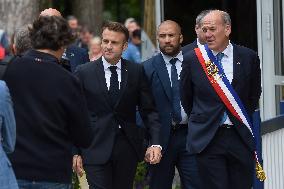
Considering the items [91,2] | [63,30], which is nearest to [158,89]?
[63,30]

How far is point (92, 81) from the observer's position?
28.9 ft

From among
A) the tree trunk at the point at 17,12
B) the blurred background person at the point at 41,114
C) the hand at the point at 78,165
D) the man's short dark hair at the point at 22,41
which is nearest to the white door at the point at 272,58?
the tree trunk at the point at 17,12

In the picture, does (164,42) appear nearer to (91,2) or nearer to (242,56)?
(242,56)

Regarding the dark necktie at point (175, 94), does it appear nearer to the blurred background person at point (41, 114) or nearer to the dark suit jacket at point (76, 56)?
the dark suit jacket at point (76, 56)

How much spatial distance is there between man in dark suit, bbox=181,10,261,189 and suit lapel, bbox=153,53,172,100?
48cm

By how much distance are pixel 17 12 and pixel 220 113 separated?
18.2ft

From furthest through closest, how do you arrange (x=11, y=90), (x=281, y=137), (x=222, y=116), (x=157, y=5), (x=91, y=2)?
1. (x=91, y=2)
2. (x=157, y=5)
3. (x=281, y=137)
4. (x=222, y=116)
5. (x=11, y=90)

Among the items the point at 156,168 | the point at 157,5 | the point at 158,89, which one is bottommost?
the point at 156,168

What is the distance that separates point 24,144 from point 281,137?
12.9 feet

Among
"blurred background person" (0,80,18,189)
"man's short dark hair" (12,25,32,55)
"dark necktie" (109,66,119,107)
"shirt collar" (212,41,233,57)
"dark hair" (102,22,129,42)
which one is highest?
"dark hair" (102,22,129,42)

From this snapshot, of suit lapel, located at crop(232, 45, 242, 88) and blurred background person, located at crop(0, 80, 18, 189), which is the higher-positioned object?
suit lapel, located at crop(232, 45, 242, 88)

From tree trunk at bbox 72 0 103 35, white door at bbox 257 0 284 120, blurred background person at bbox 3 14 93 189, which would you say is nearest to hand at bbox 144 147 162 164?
blurred background person at bbox 3 14 93 189

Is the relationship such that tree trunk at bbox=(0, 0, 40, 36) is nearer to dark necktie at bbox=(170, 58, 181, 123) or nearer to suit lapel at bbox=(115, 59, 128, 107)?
dark necktie at bbox=(170, 58, 181, 123)

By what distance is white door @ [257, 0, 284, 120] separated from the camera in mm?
12383
